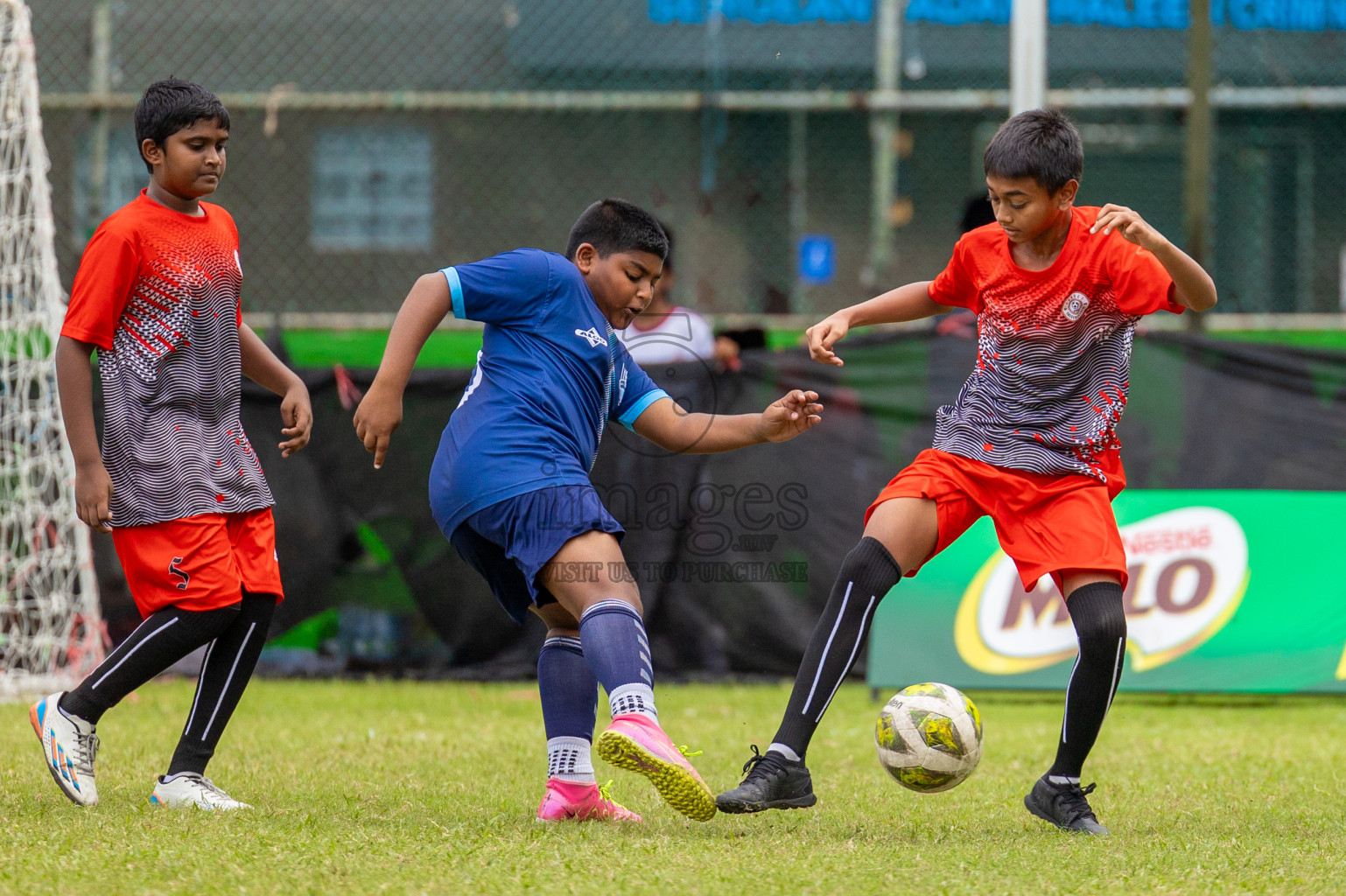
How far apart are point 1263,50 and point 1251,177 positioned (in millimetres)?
840

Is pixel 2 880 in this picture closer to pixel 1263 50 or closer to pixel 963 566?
pixel 963 566

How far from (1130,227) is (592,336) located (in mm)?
1357

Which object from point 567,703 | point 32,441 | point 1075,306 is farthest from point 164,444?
point 32,441

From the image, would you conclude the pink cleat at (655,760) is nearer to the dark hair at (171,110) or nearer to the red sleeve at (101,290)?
the red sleeve at (101,290)

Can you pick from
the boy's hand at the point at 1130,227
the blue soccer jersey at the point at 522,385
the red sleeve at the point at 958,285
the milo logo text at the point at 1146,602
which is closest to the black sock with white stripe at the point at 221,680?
the blue soccer jersey at the point at 522,385

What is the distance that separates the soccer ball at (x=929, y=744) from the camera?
354 centimetres

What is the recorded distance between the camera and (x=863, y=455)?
704 cm

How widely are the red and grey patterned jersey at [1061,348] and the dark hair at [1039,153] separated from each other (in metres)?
0.20

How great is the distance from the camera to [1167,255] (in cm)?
335

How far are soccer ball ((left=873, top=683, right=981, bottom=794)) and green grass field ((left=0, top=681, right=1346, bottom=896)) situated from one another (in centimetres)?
13

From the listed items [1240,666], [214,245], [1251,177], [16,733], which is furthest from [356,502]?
[1251,177]

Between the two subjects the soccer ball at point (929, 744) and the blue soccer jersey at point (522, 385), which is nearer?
the blue soccer jersey at point (522, 385)

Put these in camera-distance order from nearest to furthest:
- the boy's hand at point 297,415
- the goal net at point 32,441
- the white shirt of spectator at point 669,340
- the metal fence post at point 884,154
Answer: the boy's hand at point 297,415
the goal net at point 32,441
the white shirt of spectator at point 669,340
the metal fence post at point 884,154

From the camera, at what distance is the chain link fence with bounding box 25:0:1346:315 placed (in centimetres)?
845
